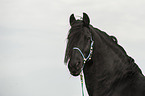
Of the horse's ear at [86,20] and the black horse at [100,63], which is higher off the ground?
the horse's ear at [86,20]

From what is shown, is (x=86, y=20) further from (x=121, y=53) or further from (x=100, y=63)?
(x=121, y=53)

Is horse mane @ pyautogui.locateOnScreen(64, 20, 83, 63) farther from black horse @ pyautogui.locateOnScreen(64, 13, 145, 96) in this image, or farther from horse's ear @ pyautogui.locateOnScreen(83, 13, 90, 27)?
horse's ear @ pyautogui.locateOnScreen(83, 13, 90, 27)

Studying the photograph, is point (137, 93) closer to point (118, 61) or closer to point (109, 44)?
point (118, 61)

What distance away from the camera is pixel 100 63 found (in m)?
7.28

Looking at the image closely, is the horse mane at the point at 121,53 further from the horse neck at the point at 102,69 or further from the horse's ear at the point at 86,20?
the horse's ear at the point at 86,20

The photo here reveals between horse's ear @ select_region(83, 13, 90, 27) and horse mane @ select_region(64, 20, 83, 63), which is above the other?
horse's ear @ select_region(83, 13, 90, 27)

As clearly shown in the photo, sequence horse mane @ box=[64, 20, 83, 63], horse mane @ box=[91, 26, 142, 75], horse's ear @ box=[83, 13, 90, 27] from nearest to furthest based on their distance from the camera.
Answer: horse mane @ box=[64, 20, 83, 63]
horse's ear @ box=[83, 13, 90, 27]
horse mane @ box=[91, 26, 142, 75]

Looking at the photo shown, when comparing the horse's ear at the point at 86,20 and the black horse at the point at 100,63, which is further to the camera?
the horse's ear at the point at 86,20

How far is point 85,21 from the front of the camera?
7227mm

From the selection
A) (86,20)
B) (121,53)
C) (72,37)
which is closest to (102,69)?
(121,53)

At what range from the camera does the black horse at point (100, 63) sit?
22.4 feet

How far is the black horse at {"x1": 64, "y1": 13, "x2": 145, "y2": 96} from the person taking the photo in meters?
6.83

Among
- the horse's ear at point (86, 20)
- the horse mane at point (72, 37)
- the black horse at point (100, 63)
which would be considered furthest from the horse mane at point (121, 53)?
the horse mane at point (72, 37)

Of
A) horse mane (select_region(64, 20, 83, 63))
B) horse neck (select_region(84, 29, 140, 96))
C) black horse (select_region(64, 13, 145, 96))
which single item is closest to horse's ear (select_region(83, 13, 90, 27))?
black horse (select_region(64, 13, 145, 96))
